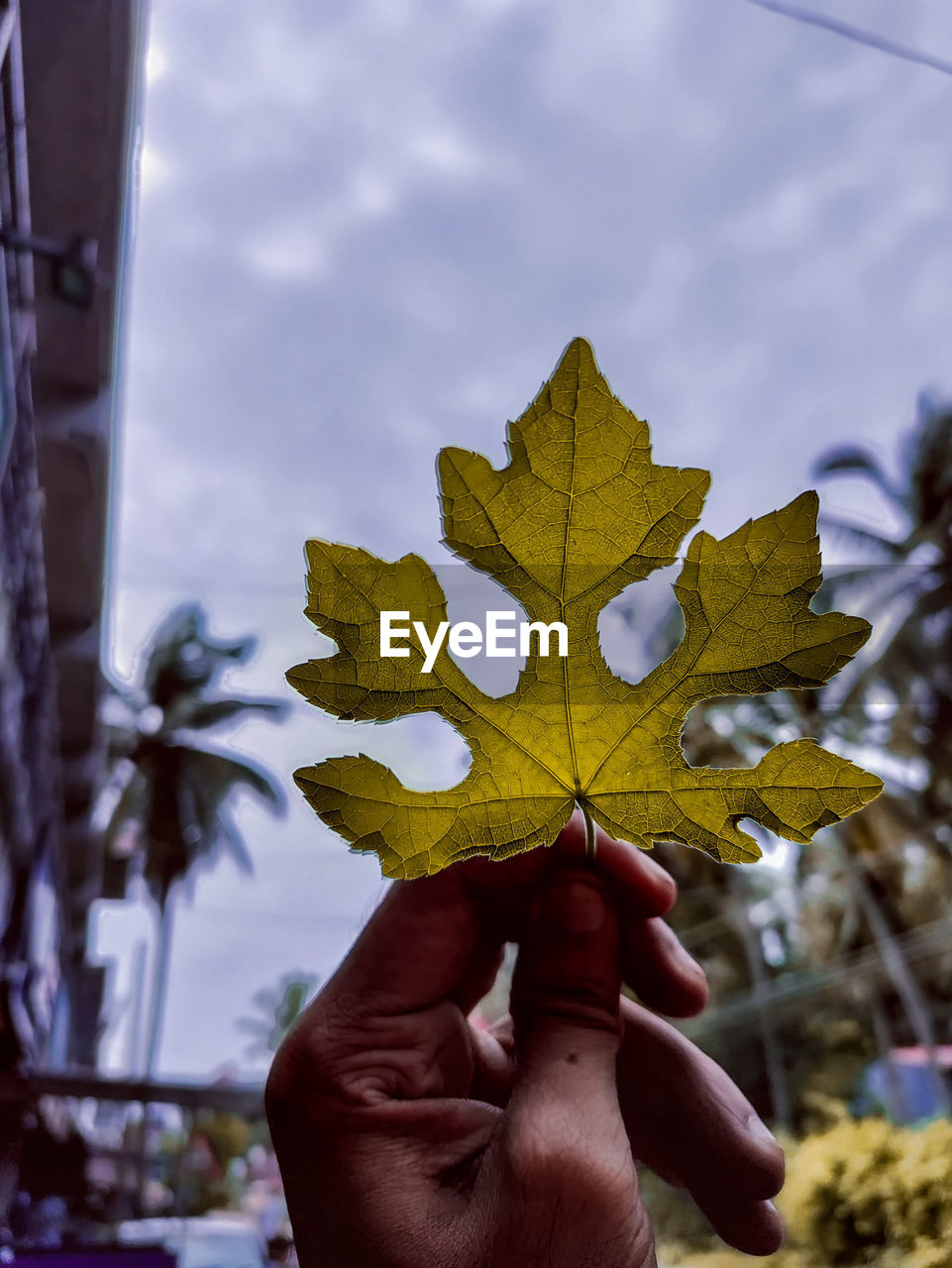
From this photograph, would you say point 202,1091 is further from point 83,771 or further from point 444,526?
point 83,771

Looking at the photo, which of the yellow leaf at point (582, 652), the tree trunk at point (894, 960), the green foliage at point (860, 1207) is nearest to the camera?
the yellow leaf at point (582, 652)

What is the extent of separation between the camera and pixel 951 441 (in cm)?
644

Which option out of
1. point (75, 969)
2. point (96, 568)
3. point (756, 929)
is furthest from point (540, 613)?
point (75, 969)

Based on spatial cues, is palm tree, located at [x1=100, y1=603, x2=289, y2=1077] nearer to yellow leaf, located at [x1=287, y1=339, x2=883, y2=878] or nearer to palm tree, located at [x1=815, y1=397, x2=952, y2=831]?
palm tree, located at [x1=815, y1=397, x2=952, y2=831]

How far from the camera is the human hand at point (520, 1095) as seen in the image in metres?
0.22

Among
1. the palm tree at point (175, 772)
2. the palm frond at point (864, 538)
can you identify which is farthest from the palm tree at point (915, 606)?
the palm tree at point (175, 772)

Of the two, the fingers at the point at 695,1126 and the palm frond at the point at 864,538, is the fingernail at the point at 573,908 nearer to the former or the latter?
the fingers at the point at 695,1126

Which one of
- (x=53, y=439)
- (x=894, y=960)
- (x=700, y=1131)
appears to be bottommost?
(x=894, y=960)

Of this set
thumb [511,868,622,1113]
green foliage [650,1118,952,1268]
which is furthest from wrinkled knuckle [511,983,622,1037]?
green foliage [650,1118,952,1268]

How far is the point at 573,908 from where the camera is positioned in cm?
24

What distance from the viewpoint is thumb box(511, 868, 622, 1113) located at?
0.79 ft

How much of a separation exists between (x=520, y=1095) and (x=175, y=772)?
7469 mm

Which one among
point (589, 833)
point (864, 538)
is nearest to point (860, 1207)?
point (589, 833)

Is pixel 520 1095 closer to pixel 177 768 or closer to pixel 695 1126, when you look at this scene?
pixel 695 1126
